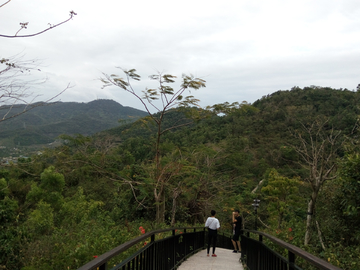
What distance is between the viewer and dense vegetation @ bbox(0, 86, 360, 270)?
6742mm

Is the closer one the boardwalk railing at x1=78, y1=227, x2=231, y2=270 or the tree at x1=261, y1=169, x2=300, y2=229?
the boardwalk railing at x1=78, y1=227, x2=231, y2=270

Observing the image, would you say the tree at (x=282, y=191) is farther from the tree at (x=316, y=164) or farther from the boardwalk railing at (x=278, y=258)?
the boardwalk railing at (x=278, y=258)

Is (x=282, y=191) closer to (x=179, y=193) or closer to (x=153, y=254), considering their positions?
(x=179, y=193)

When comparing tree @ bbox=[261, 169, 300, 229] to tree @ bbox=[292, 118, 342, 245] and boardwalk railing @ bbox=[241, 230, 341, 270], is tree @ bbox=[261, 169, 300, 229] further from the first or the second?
boardwalk railing @ bbox=[241, 230, 341, 270]

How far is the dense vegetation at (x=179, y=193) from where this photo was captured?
22.1ft

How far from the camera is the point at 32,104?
3951 millimetres

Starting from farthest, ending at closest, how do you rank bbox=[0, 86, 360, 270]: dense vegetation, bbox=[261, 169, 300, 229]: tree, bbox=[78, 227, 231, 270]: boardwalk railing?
bbox=[261, 169, 300, 229]: tree < bbox=[0, 86, 360, 270]: dense vegetation < bbox=[78, 227, 231, 270]: boardwalk railing

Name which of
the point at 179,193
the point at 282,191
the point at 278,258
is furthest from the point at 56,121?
the point at 278,258

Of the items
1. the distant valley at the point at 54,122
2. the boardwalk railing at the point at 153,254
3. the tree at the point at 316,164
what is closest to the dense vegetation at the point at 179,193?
the tree at the point at 316,164

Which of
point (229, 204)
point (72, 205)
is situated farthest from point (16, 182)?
point (229, 204)

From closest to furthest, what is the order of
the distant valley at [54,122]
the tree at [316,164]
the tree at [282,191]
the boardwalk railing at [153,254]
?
1. the boardwalk railing at [153,254]
2. the tree at [316,164]
3. the distant valley at [54,122]
4. the tree at [282,191]

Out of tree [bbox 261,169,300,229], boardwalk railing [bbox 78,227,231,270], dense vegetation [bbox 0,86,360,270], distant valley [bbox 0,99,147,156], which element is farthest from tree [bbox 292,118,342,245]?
tree [bbox 261,169,300,229]

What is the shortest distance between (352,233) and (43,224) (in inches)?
401

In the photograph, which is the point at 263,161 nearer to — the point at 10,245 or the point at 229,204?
the point at 229,204
